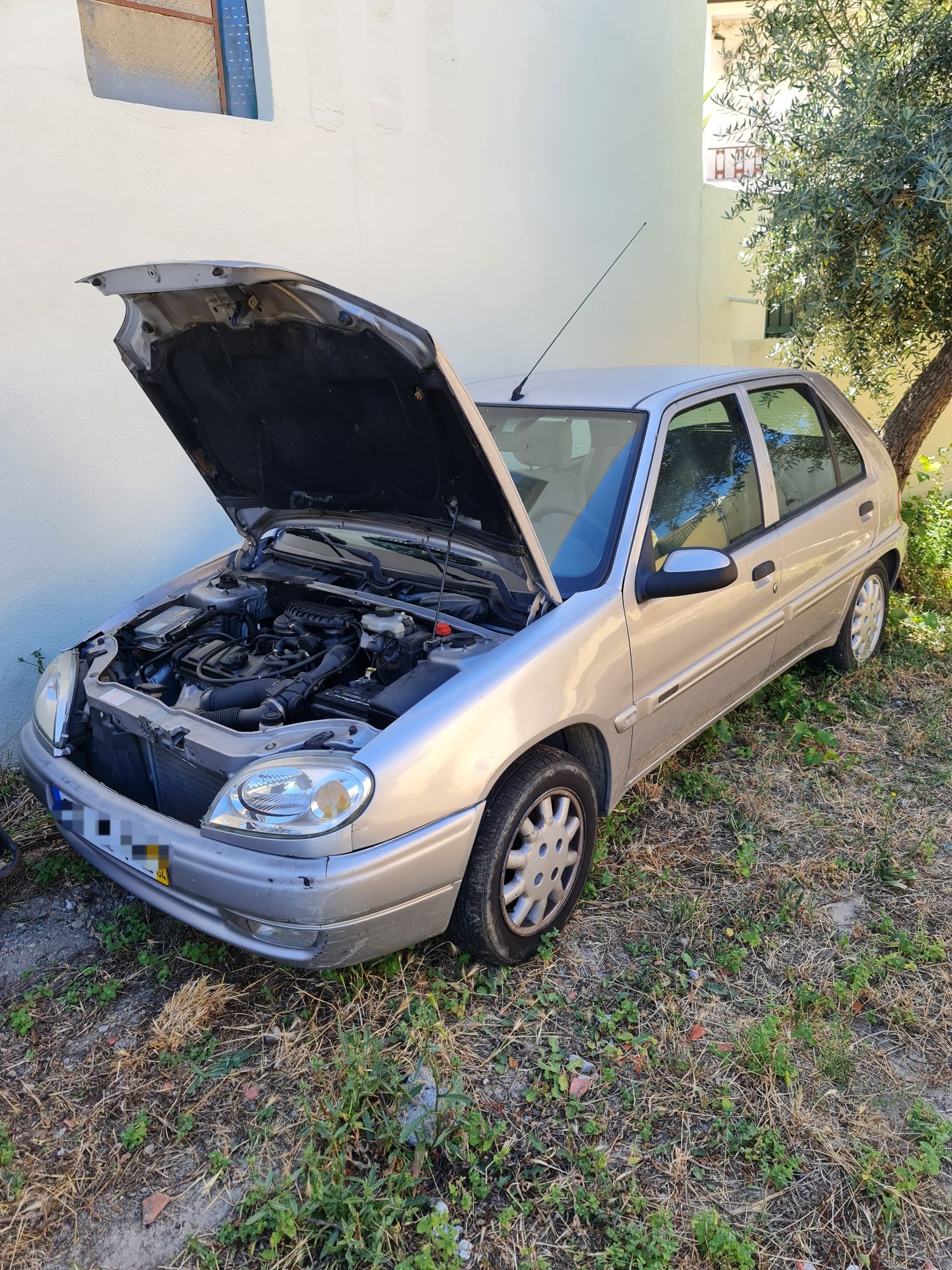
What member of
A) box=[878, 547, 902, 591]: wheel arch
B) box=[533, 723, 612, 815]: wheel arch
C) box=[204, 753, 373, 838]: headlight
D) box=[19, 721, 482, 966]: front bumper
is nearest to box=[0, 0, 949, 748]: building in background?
box=[19, 721, 482, 966]: front bumper

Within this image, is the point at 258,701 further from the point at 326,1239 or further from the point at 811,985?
the point at 811,985

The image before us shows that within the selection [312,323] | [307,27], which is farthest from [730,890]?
[307,27]

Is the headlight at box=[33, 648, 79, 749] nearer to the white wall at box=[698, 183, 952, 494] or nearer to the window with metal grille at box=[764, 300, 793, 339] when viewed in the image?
the white wall at box=[698, 183, 952, 494]

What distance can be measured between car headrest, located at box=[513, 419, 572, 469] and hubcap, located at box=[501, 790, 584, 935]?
129 cm

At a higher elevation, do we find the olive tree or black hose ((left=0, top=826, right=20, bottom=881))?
the olive tree

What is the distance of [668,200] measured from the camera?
7285 millimetres

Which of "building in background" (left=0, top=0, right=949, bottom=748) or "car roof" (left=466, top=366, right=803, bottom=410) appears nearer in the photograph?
"car roof" (left=466, top=366, right=803, bottom=410)

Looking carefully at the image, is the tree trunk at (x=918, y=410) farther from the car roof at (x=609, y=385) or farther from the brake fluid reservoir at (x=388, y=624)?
the brake fluid reservoir at (x=388, y=624)

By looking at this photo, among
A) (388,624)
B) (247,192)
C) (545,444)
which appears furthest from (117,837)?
(247,192)

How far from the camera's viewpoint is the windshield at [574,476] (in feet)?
10.1

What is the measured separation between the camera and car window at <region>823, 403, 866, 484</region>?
4.34 m

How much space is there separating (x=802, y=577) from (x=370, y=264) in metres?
3.04

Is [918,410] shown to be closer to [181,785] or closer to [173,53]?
[173,53]

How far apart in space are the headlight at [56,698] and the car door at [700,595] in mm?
1863
